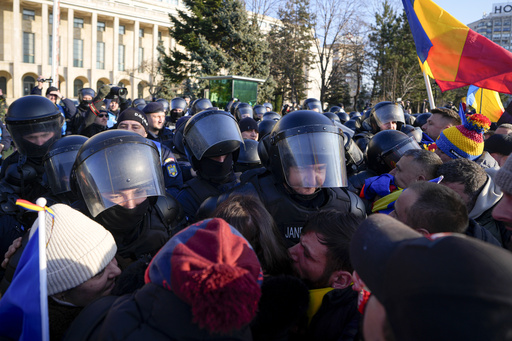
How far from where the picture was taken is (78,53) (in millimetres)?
54000

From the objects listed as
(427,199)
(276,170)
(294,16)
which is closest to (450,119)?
(276,170)

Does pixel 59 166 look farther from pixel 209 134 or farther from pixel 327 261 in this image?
pixel 327 261

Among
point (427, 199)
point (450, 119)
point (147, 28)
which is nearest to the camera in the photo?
point (427, 199)

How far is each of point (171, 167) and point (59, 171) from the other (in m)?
1.23

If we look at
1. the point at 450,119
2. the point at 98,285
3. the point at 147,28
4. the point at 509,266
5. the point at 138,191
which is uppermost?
the point at 147,28

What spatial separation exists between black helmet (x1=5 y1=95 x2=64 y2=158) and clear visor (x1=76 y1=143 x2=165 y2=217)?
1.10 metres

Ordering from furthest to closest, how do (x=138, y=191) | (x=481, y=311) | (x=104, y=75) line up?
1. (x=104, y=75)
2. (x=138, y=191)
3. (x=481, y=311)

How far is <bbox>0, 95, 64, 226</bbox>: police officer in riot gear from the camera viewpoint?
9.75ft

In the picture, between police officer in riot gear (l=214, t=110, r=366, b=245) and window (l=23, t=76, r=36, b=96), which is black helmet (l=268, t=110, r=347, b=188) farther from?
window (l=23, t=76, r=36, b=96)

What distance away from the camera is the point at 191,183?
3.33m

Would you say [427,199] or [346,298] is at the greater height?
[427,199]

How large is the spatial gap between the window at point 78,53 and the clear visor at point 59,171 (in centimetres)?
5737

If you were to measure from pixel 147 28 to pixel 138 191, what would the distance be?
6358 cm

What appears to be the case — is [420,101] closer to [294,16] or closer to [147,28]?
[294,16]
